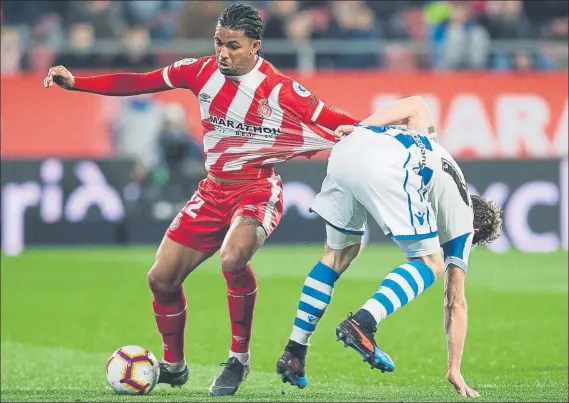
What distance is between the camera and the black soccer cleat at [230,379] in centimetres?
719

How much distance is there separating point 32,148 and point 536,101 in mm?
7303

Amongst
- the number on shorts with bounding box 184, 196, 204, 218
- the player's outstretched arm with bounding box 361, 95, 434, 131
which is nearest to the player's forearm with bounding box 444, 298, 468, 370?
the player's outstretched arm with bounding box 361, 95, 434, 131

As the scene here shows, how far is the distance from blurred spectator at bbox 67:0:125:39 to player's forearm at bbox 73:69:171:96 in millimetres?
10601

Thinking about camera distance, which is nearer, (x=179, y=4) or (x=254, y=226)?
(x=254, y=226)

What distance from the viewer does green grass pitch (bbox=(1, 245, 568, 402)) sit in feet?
25.3

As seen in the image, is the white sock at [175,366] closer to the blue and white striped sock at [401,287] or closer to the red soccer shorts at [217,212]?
the red soccer shorts at [217,212]

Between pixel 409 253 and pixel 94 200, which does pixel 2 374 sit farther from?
pixel 94 200

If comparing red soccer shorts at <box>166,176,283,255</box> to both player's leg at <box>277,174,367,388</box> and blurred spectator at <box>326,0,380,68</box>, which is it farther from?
blurred spectator at <box>326,0,380,68</box>

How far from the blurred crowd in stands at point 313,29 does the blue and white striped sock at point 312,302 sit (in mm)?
10710

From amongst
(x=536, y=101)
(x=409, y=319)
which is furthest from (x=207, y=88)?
(x=536, y=101)

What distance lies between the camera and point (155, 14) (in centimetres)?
1892

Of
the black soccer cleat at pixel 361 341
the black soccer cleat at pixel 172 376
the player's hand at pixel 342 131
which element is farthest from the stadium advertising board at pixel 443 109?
the black soccer cleat at pixel 361 341

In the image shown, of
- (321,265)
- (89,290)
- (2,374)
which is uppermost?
(321,265)

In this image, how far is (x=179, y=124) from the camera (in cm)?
1755
